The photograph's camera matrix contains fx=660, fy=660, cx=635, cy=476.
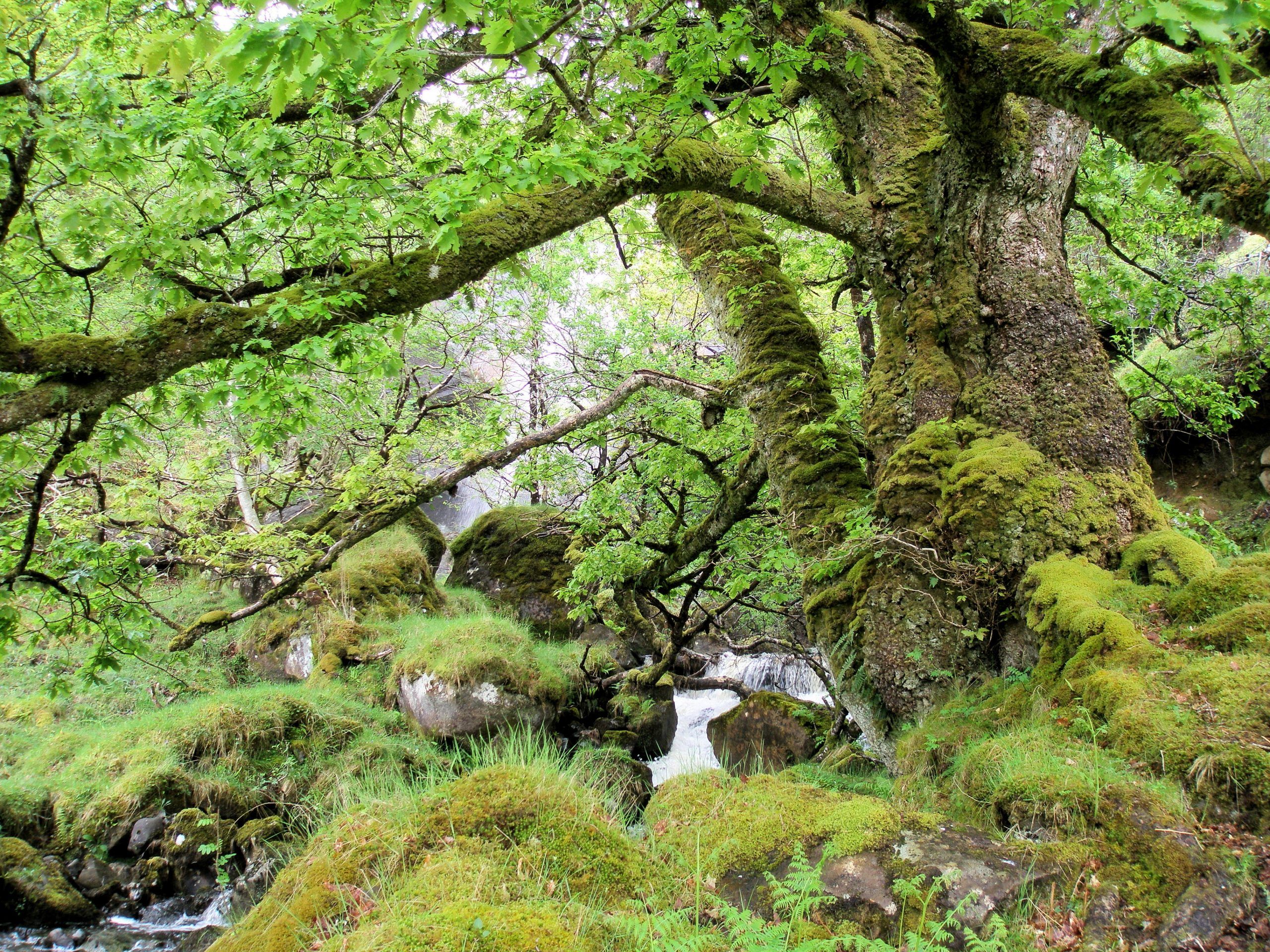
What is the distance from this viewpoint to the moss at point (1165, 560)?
3.29m

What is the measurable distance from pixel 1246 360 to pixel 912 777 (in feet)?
32.1

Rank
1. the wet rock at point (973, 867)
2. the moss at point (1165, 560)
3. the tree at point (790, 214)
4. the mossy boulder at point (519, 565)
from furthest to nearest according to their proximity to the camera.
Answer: the mossy boulder at point (519, 565)
the moss at point (1165, 560)
the tree at point (790, 214)
the wet rock at point (973, 867)

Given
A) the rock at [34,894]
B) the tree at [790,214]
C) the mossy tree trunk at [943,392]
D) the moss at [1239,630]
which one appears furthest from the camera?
the rock at [34,894]

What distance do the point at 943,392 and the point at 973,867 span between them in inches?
126

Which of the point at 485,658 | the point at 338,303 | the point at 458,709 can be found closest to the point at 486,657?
the point at 485,658

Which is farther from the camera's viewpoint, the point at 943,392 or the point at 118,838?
the point at 118,838

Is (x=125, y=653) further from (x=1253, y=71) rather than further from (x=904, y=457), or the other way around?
(x=1253, y=71)

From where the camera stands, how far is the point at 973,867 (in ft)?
7.16

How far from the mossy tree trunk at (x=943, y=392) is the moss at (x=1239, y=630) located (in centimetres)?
89

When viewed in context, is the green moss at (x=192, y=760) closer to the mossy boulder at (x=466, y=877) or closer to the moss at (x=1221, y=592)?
the mossy boulder at (x=466, y=877)

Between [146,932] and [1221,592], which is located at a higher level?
[1221,592]

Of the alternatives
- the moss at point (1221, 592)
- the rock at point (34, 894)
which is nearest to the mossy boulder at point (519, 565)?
the rock at point (34, 894)

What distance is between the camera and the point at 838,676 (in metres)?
4.33

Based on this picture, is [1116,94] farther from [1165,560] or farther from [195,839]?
[195,839]
